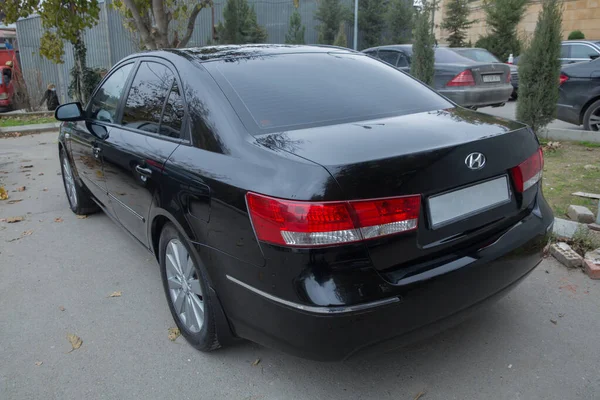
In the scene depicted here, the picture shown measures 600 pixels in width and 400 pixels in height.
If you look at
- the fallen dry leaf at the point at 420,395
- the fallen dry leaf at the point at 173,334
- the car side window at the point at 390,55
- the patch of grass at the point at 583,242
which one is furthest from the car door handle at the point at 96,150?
the car side window at the point at 390,55

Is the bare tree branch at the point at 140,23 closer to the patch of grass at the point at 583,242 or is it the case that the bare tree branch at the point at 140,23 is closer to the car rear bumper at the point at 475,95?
the car rear bumper at the point at 475,95

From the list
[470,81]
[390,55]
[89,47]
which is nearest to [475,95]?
[470,81]

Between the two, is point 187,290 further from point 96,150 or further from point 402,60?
point 402,60

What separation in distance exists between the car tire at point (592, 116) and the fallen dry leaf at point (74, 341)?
27.1 feet

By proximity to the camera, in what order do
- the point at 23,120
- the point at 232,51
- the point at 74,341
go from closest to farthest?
the point at 74,341 → the point at 232,51 → the point at 23,120

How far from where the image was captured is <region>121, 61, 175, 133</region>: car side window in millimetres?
3109

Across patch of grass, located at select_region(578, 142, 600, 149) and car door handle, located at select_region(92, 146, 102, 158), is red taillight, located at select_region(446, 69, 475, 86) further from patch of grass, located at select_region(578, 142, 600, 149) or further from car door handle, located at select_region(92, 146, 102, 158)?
car door handle, located at select_region(92, 146, 102, 158)

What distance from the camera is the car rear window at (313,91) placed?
2.60 metres

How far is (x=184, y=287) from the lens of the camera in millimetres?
2879

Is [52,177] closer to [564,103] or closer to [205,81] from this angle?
[205,81]

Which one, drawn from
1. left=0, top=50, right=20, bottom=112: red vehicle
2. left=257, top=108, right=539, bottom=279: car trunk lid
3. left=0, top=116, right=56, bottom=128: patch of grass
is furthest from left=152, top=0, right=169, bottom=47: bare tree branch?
left=0, top=50, right=20, bottom=112: red vehicle

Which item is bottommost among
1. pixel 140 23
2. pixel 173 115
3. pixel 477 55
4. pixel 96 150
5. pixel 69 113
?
pixel 96 150

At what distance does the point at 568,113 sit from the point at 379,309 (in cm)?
788

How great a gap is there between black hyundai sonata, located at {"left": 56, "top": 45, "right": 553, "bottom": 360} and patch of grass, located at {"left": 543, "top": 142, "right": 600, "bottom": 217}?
8.30 feet
